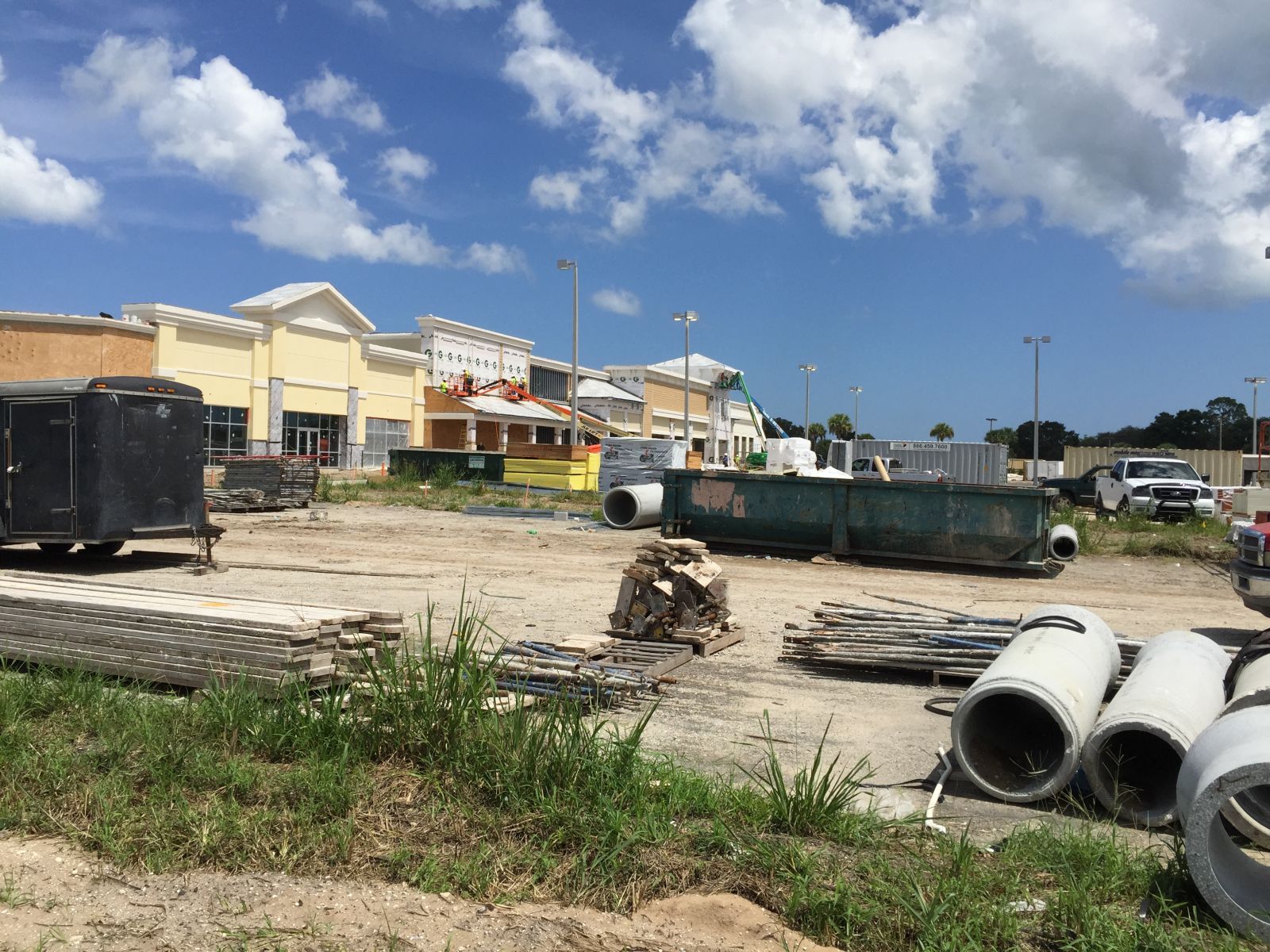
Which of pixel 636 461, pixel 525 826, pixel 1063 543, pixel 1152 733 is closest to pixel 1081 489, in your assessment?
pixel 636 461

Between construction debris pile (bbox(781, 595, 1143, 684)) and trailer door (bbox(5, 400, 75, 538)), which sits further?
trailer door (bbox(5, 400, 75, 538))

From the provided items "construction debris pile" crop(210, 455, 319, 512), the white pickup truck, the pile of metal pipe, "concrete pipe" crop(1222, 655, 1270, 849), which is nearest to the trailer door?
the pile of metal pipe

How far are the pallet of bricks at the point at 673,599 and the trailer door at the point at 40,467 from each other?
8.10 m

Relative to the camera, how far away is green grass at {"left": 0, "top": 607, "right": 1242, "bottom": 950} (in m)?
4.13

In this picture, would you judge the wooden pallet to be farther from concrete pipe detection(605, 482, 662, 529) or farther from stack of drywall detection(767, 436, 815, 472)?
stack of drywall detection(767, 436, 815, 472)

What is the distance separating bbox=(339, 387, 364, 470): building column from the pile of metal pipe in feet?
138

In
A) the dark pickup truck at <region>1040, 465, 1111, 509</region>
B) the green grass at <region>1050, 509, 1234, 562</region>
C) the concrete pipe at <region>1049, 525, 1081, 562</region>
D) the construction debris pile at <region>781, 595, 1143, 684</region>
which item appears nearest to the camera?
the construction debris pile at <region>781, 595, 1143, 684</region>

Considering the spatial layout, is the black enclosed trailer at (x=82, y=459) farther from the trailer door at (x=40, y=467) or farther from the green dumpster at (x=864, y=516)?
the green dumpster at (x=864, y=516)

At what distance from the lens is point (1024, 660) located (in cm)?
618

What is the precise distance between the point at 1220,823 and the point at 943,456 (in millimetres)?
35840

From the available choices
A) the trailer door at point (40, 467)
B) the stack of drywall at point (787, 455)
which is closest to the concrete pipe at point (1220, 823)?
the trailer door at point (40, 467)

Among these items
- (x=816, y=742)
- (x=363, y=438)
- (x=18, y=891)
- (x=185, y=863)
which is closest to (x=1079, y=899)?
(x=816, y=742)

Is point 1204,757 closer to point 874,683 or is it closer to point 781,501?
point 874,683

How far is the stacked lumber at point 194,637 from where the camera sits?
6441 mm
